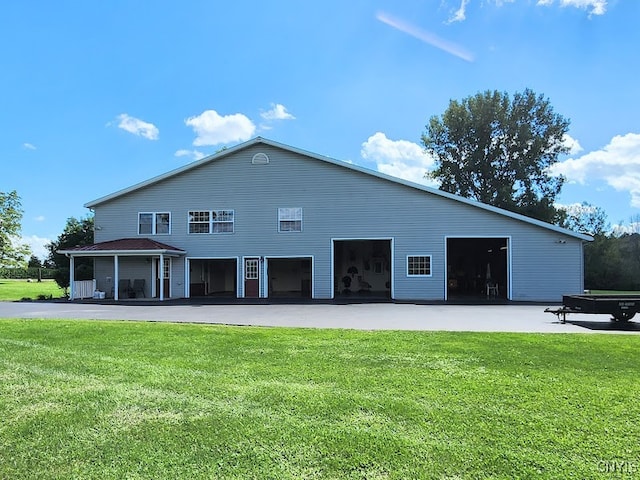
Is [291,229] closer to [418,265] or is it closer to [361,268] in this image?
[418,265]

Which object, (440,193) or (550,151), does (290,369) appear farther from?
(550,151)

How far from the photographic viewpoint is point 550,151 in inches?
1642

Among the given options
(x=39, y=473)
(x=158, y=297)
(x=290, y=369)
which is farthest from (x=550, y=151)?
(x=39, y=473)

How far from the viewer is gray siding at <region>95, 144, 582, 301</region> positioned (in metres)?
20.4

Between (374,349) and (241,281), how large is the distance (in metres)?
15.5

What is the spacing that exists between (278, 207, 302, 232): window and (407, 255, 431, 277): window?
5369 mm

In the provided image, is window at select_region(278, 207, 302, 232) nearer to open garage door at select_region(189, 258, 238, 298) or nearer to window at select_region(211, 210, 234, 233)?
window at select_region(211, 210, 234, 233)

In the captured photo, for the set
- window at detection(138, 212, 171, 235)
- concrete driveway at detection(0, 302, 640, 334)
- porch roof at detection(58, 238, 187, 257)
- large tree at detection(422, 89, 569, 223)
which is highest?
large tree at detection(422, 89, 569, 223)

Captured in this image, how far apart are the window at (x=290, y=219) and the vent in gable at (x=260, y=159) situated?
2449 millimetres

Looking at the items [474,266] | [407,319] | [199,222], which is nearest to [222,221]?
[199,222]

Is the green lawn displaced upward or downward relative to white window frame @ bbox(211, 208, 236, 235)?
downward

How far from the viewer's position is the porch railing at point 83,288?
21.4 metres

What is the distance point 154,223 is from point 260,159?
6167 millimetres

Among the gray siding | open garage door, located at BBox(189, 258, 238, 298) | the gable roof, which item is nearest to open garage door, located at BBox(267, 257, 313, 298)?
open garage door, located at BBox(189, 258, 238, 298)
